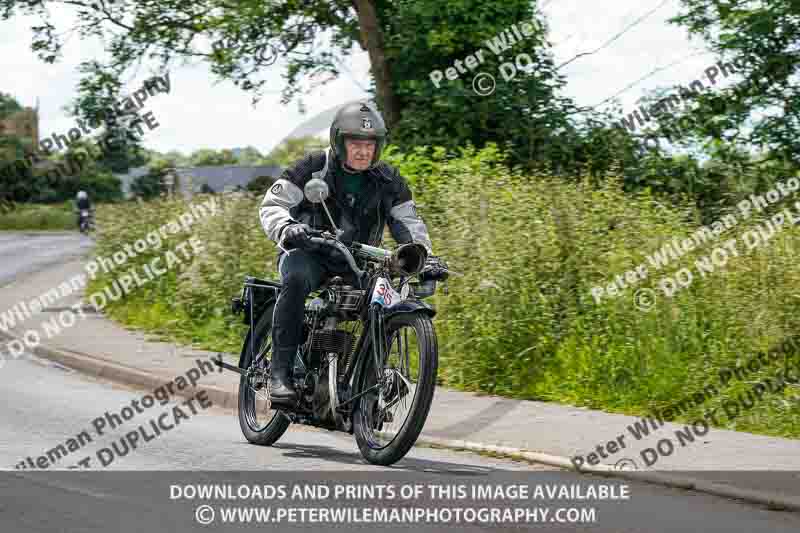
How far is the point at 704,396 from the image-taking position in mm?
9883

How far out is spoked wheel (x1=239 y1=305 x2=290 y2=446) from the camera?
859 cm

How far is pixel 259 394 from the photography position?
8.74 metres

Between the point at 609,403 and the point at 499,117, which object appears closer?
the point at 609,403

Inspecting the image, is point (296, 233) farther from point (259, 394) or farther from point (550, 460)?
point (550, 460)

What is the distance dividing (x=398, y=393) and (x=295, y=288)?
41.5 inches

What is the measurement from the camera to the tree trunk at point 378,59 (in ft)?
68.8

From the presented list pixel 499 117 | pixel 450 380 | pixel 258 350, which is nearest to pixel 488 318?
pixel 450 380

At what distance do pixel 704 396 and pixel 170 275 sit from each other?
11.7 m

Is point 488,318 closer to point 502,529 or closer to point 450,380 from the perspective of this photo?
point 450,380

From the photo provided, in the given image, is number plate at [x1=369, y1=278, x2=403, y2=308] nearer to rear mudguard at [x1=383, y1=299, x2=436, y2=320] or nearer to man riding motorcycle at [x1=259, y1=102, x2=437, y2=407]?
rear mudguard at [x1=383, y1=299, x2=436, y2=320]

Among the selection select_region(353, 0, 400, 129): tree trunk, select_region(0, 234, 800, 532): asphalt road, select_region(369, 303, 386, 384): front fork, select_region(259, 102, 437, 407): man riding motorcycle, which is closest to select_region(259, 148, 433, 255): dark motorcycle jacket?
select_region(259, 102, 437, 407): man riding motorcycle

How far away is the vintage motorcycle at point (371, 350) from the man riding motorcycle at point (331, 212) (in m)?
0.12

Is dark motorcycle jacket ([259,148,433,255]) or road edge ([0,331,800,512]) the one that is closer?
road edge ([0,331,800,512])

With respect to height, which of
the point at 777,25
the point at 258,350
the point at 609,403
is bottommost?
the point at 609,403
